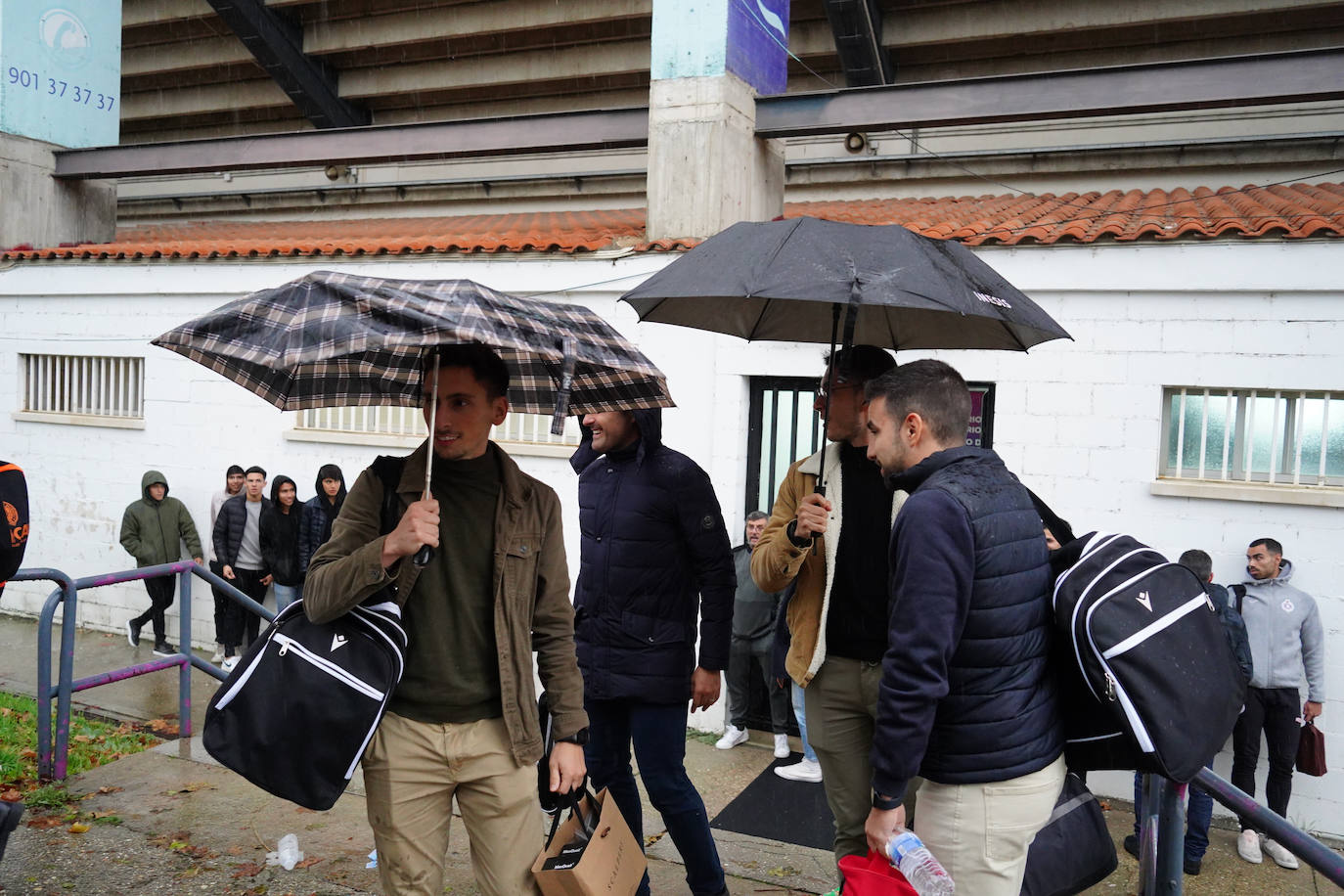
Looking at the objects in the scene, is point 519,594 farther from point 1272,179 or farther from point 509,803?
point 1272,179

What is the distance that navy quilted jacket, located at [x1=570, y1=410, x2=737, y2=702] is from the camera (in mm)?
3693

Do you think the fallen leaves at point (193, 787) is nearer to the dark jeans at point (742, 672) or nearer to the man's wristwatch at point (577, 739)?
the man's wristwatch at point (577, 739)

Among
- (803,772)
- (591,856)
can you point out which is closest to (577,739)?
(591,856)

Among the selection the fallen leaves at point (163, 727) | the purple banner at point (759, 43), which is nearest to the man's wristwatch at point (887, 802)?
the fallen leaves at point (163, 727)

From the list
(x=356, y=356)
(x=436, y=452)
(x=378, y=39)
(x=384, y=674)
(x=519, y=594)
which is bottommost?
(x=384, y=674)

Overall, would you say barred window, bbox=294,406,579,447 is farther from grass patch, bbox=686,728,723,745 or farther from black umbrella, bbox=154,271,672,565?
black umbrella, bbox=154,271,672,565

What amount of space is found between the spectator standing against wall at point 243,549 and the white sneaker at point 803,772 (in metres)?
5.15

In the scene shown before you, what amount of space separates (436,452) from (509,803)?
96 cm

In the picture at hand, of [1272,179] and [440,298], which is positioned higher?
[1272,179]

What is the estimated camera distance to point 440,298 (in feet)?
7.88

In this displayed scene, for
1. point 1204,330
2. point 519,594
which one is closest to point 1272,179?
point 1204,330

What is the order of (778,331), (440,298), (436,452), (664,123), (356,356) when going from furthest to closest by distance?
(664,123) < (778,331) < (356,356) < (436,452) < (440,298)

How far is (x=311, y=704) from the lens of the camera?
2547 millimetres

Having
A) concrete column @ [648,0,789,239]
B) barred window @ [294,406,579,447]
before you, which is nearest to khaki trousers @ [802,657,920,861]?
barred window @ [294,406,579,447]
